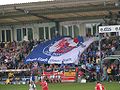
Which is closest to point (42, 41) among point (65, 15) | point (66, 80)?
point (65, 15)

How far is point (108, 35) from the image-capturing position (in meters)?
44.2

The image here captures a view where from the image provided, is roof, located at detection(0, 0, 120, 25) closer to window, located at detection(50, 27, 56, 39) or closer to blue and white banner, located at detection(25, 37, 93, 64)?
window, located at detection(50, 27, 56, 39)

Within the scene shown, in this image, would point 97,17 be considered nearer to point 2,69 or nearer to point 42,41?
point 42,41

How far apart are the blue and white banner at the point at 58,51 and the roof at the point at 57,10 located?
7.96 feet

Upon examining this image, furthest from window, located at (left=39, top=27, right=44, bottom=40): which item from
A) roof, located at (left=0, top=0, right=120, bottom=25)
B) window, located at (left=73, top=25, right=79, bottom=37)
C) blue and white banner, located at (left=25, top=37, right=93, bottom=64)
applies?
window, located at (left=73, top=25, right=79, bottom=37)

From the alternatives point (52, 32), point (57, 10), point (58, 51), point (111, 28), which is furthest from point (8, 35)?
point (111, 28)

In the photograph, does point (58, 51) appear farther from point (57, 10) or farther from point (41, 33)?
point (41, 33)

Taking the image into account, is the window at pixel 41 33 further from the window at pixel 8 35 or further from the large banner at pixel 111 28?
the large banner at pixel 111 28

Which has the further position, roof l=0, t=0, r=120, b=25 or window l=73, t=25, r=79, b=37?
window l=73, t=25, r=79, b=37

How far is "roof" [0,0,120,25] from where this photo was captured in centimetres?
3701

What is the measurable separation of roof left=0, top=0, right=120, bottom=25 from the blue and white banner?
243 cm

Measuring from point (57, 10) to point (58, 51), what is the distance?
17.1ft

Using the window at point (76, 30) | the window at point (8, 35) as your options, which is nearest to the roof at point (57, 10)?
the window at point (76, 30)

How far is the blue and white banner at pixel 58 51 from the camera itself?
42.2m
